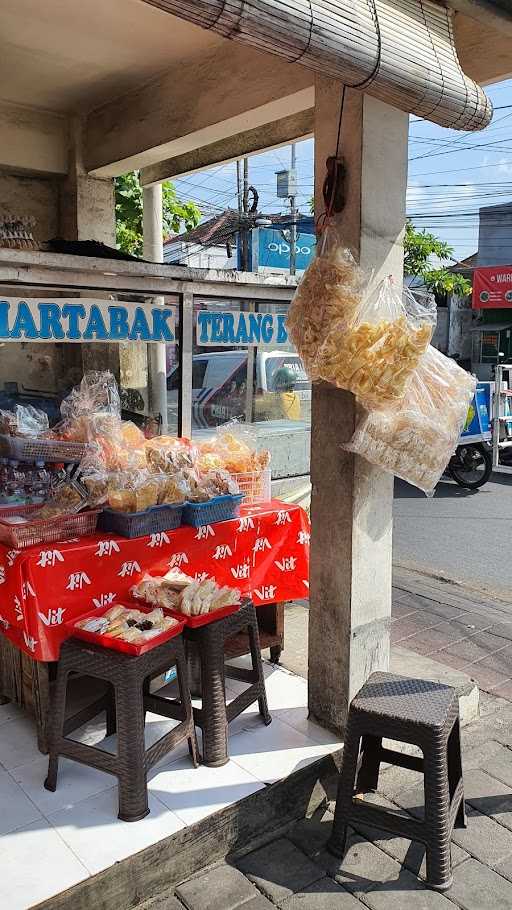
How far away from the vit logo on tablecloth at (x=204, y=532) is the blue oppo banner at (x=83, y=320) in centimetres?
159

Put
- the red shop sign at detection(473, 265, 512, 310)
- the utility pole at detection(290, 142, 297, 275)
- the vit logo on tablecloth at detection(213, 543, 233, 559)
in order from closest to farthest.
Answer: the vit logo on tablecloth at detection(213, 543, 233, 559), the utility pole at detection(290, 142, 297, 275), the red shop sign at detection(473, 265, 512, 310)

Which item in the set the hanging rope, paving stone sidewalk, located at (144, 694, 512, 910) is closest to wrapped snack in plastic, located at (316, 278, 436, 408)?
the hanging rope

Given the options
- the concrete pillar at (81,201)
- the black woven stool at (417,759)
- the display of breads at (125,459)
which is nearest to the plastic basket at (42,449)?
the display of breads at (125,459)

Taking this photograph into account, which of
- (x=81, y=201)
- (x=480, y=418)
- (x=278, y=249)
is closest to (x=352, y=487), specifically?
(x=81, y=201)

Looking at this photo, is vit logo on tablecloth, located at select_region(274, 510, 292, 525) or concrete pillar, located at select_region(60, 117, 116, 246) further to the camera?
concrete pillar, located at select_region(60, 117, 116, 246)

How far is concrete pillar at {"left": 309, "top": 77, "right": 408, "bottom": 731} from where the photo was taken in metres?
3.20

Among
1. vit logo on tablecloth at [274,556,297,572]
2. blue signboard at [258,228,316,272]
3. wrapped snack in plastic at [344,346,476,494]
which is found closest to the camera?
wrapped snack in plastic at [344,346,476,494]

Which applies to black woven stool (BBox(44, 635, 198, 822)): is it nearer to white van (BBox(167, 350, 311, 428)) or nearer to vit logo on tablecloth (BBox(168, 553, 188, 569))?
vit logo on tablecloth (BBox(168, 553, 188, 569))

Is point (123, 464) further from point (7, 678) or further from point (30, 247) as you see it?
point (30, 247)

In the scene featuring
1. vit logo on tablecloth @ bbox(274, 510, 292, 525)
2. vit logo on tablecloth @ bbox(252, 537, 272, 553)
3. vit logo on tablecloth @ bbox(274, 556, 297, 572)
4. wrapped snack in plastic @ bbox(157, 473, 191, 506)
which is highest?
wrapped snack in plastic @ bbox(157, 473, 191, 506)

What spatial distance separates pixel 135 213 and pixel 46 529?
643cm

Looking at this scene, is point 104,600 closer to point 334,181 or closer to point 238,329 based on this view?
point 334,181

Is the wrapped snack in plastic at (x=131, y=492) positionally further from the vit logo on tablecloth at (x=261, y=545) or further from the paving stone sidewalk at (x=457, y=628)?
the paving stone sidewalk at (x=457, y=628)

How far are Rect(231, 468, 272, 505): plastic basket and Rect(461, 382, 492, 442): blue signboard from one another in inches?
263
